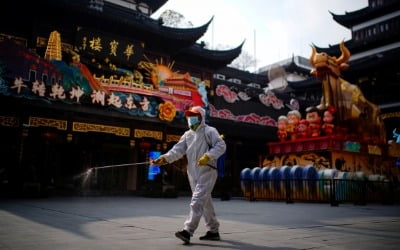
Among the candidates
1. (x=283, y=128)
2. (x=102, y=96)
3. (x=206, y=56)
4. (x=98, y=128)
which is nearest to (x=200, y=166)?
(x=102, y=96)

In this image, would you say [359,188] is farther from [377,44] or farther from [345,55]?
[377,44]

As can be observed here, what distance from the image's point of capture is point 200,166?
431 centimetres

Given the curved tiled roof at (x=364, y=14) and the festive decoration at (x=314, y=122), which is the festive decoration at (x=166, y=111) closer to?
the festive decoration at (x=314, y=122)

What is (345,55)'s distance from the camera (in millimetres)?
16547

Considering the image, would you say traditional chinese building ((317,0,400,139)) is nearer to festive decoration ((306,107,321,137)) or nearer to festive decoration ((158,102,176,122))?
festive decoration ((306,107,321,137))

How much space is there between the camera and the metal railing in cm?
1143

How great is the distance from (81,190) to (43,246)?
12725mm

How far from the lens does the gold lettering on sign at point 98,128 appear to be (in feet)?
42.4

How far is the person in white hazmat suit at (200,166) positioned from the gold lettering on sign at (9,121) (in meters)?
9.51

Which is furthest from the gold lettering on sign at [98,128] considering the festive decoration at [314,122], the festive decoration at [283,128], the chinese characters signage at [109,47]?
the festive decoration at [314,122]

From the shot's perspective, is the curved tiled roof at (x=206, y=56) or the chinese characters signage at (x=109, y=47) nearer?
the chinese characters signage at (x=109, y=47)

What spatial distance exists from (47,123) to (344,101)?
12520 millimetres

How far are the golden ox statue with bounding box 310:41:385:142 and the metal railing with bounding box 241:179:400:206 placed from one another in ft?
11.4

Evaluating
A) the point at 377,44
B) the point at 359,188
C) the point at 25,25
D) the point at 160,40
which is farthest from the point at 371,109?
the point at 25,25
